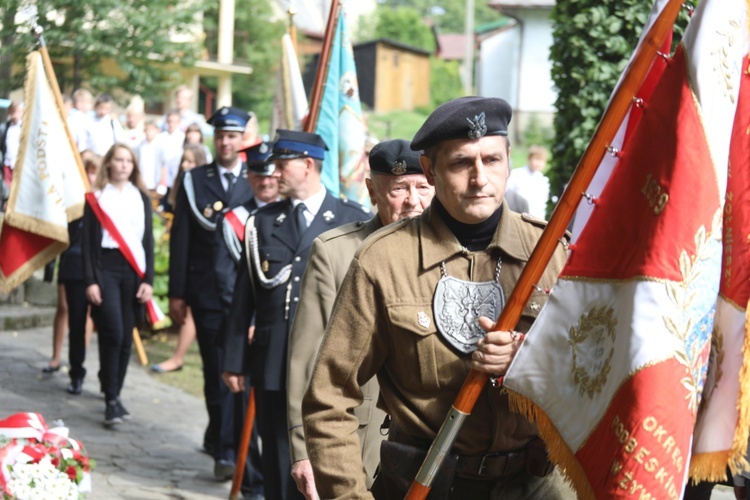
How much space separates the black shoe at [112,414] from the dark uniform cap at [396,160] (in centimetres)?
493

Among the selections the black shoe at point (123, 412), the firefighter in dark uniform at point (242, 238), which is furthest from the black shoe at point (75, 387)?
the firefighter in dark uniform at point (242, 238)

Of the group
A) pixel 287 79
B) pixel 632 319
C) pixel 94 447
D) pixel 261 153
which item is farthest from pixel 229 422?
pixel 632 319

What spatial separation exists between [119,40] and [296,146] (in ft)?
46.3

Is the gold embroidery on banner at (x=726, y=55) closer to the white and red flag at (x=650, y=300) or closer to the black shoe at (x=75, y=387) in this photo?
the white and red flag at (x=650, y=300)

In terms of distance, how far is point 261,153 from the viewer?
8.26 m

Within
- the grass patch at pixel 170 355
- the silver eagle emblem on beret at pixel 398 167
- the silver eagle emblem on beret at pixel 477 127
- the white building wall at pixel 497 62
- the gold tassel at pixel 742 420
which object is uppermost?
the white building wall at pixel 497 62

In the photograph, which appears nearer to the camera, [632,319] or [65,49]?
[632,319]

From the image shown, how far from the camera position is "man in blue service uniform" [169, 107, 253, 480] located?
30.3 feet

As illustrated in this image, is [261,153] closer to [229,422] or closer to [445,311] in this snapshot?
[229,422]

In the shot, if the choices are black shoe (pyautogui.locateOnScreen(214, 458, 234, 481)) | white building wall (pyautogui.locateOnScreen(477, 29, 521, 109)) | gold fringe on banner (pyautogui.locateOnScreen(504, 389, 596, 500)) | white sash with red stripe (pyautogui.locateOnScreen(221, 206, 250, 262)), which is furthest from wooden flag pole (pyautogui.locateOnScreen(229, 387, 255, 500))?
white building wall (pyautogui.locateOnScreen(477, 29, 521, 109))

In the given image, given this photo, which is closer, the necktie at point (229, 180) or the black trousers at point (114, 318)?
the necktie at point (229, 180)

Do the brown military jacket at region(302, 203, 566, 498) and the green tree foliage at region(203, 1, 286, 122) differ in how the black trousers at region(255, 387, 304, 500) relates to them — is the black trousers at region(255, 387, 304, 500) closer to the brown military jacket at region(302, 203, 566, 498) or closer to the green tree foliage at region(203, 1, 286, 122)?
the brown military jacket at region(302, 203, 566, 498)

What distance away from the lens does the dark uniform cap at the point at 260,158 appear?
27.0ft

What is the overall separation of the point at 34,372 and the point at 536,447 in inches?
Result: 335
